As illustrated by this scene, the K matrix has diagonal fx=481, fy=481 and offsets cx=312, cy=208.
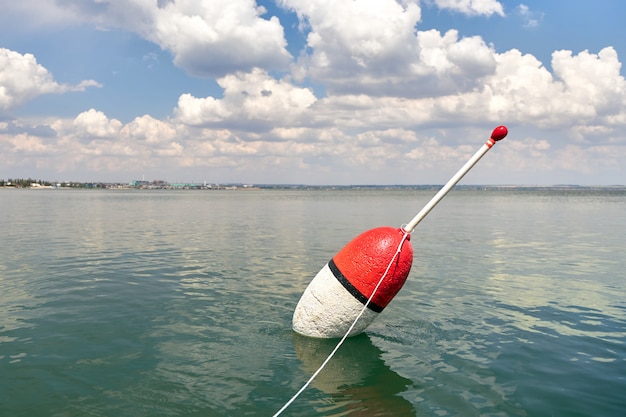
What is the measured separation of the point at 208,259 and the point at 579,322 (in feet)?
51.4

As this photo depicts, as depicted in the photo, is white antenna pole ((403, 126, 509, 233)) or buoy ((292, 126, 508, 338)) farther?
buoy ((292, 126, 508, 338))

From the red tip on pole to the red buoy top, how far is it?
2590 millimetres

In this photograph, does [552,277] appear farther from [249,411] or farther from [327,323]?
[249,411]

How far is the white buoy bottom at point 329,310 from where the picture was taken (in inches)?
396

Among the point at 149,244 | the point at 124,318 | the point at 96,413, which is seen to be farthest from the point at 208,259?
the point at 96,413

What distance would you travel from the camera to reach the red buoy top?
9719mm

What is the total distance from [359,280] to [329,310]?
1.05 meters

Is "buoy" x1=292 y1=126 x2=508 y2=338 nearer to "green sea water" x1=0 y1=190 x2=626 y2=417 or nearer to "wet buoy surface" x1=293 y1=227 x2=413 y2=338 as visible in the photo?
"wet buoy surface" x1=293 y1=227 x2=413 y2=338

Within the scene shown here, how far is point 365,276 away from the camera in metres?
9.75

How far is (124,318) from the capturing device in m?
12.6

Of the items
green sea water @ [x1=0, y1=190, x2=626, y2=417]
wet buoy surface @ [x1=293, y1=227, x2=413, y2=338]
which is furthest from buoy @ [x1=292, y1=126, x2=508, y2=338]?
green sea water @ [x1=0, y1=190, x2=626, y2=417]

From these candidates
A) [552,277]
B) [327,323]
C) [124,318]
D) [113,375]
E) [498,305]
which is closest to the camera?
[113,375]

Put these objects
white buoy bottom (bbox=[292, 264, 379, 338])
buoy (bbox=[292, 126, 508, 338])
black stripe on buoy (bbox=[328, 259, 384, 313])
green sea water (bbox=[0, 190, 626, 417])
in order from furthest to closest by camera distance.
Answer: white buoy bottom (bbox=[292, 264, 379, 338]) < black stripe on buoy (bbox=[328, 259, 384, 313]) < buoy (bbox=[292, 126, 508, 338]) < green sea water (bbox=[0, 190, 626, 417])

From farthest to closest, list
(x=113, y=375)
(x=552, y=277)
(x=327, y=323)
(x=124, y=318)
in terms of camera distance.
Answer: (x=552, y=277) → (x=124, y=318) → (x=327, y=323) → (x=113, y=375)
